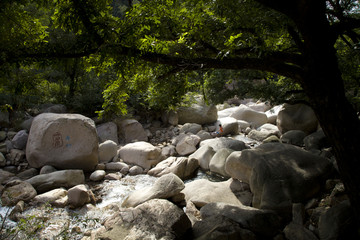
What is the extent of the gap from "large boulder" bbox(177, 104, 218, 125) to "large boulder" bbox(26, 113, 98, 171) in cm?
786

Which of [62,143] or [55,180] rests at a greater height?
[62,143]

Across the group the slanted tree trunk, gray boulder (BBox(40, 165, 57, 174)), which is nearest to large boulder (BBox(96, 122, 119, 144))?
gray boulder (BBox(40, 165, 57, 174))

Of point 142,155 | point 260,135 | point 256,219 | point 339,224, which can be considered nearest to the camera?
point 339,224

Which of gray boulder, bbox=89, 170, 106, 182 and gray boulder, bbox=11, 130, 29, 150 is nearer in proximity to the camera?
gray boulder, bbox=89, 170, 106, 182

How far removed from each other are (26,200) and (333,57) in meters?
7.57

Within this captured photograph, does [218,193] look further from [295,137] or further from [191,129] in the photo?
[191,129]

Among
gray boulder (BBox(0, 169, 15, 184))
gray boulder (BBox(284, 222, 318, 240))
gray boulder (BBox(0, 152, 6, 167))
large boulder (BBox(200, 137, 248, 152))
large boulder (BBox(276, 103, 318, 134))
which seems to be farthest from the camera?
large boulder (BBox(276, 103, 318, 134))

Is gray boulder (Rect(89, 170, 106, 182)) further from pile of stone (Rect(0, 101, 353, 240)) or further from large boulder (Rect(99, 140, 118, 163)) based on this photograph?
large boulder (Rect(99, 140, 118, 163))

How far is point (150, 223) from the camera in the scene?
4.11m

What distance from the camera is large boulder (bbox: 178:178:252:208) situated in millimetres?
5918

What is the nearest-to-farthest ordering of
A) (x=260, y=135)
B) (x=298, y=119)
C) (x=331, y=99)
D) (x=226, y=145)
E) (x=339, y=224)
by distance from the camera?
(x=331, y=99) < (x=339, y=224) < (x=226, y=145) < (x=298, y=119) < (x=260, y=135)

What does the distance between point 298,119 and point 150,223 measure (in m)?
10.0

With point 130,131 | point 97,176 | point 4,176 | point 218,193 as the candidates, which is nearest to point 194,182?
point 218,193

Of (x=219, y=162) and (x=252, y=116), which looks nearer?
(x=219, y=162)
